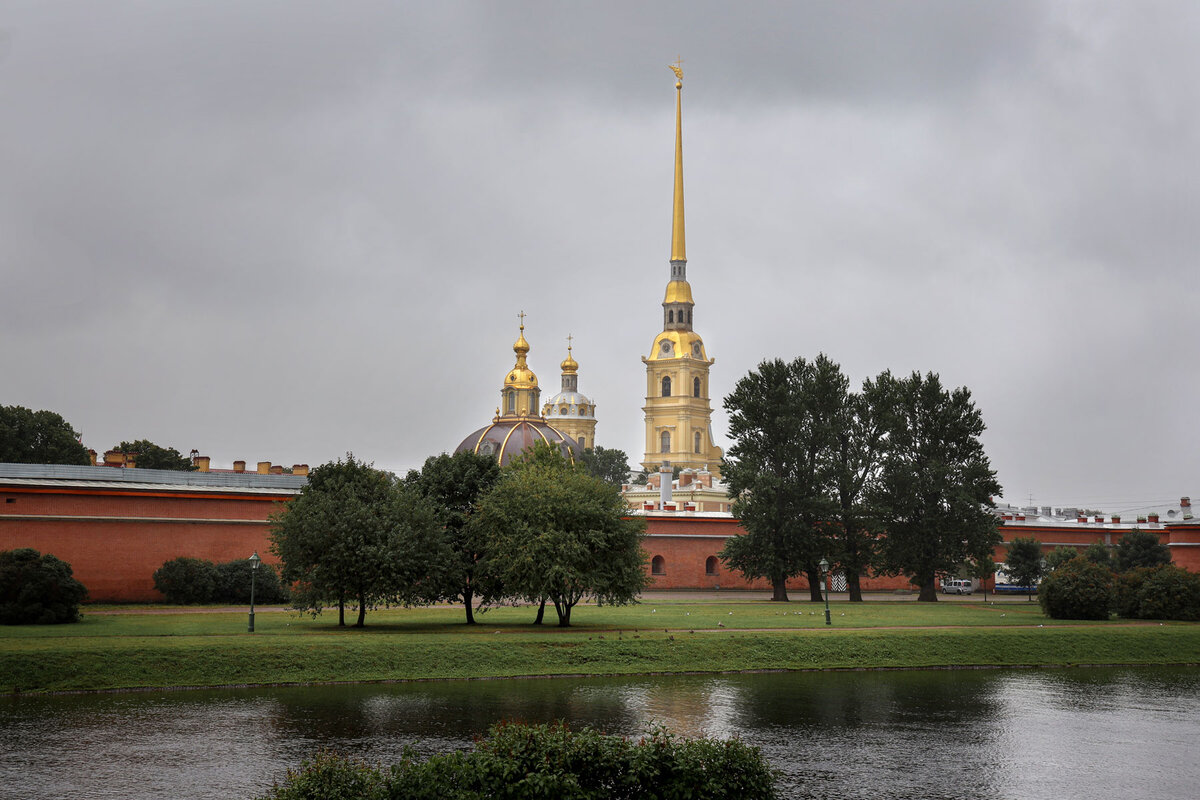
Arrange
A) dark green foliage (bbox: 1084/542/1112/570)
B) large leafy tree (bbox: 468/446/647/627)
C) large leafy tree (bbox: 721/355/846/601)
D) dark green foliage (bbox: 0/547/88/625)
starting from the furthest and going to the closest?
1. dark green foliage (bbox: 1084/542/1112/570)
2. large leafy tree (bbox: 721/355/846/601)
3. large leafy tree (bbox: 468/446/647/627)
4. dark green foliage (bbox: 0/547/88/625)

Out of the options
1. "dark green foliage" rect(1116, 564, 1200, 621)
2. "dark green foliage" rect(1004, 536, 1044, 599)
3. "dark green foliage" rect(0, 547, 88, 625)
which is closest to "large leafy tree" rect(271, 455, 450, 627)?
"dark green foliage" rect(0, 547, 88, 625)

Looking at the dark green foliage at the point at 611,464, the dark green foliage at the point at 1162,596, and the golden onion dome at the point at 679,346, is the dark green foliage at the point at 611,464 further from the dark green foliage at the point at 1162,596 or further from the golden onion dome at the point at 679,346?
the dark green foliage at the point at 1162,596

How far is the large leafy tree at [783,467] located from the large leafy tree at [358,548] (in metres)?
19.1

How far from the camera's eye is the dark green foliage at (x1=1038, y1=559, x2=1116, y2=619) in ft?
124

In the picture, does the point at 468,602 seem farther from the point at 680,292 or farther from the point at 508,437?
the point at 680,292

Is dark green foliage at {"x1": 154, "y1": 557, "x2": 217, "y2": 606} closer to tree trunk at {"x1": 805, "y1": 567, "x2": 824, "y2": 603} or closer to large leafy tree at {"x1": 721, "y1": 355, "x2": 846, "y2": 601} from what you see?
large leafy tree at {"x1": 721, "y1": 355, "x2": 846, "y2": 601}

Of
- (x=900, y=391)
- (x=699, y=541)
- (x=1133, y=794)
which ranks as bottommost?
(x=1133, y=794)

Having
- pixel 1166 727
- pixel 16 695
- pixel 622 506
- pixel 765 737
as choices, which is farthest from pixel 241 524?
pixel 1166 727

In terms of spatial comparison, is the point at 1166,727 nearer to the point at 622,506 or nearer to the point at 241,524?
the point at 622,506

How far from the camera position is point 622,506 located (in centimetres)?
3359

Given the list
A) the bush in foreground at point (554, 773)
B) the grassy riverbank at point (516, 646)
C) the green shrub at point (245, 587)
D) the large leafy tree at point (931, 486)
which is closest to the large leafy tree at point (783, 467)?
the large leafy tree at point (931, 486)

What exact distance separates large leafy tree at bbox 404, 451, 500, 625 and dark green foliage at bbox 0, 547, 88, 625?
31.8 ft

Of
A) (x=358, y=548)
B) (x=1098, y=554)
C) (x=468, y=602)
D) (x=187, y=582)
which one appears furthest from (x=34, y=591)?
(x=1098, y=554)

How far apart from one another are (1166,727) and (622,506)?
16723 millimetres
